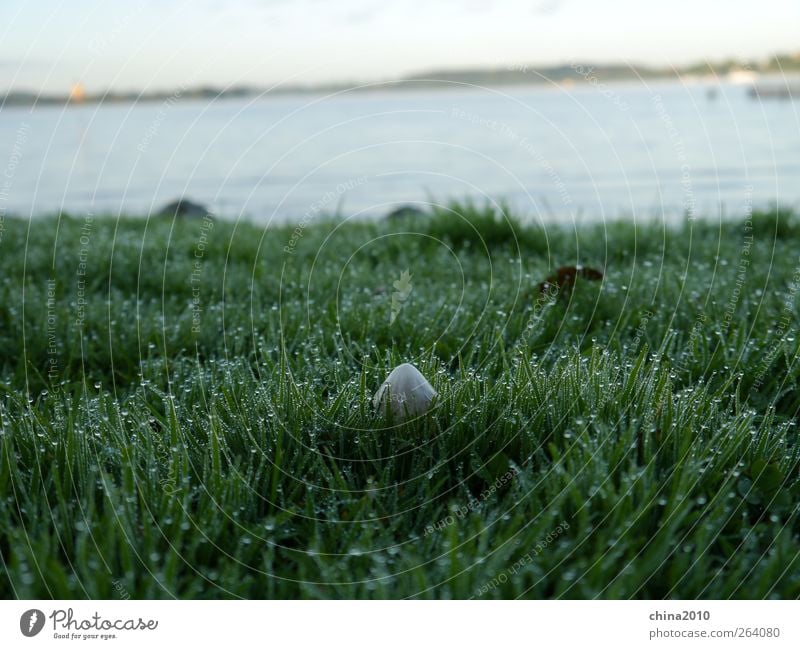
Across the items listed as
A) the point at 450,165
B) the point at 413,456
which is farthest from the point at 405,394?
the point at 450,165

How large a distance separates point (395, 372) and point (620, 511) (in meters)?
0.60

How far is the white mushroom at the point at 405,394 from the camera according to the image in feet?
5.90

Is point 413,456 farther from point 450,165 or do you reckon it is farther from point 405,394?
point 450,165

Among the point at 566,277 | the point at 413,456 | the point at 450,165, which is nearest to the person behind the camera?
the point at 413,456

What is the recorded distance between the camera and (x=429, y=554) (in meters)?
1.48

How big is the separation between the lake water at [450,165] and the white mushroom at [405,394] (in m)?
1.84

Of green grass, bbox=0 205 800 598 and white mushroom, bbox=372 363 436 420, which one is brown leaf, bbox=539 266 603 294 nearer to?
green grass, bbox=0 205 800 598

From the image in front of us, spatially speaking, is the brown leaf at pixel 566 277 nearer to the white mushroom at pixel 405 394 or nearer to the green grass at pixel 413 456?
the green grass at pixel 413 456

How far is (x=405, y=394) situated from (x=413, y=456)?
0.15 meters

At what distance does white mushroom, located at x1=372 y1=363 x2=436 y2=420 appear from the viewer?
180cm

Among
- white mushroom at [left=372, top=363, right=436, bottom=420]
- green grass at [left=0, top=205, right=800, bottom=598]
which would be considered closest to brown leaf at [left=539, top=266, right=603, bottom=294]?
green grass at [left=0, top=205, right=800, bottom=598]

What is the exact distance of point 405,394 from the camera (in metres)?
1.81
